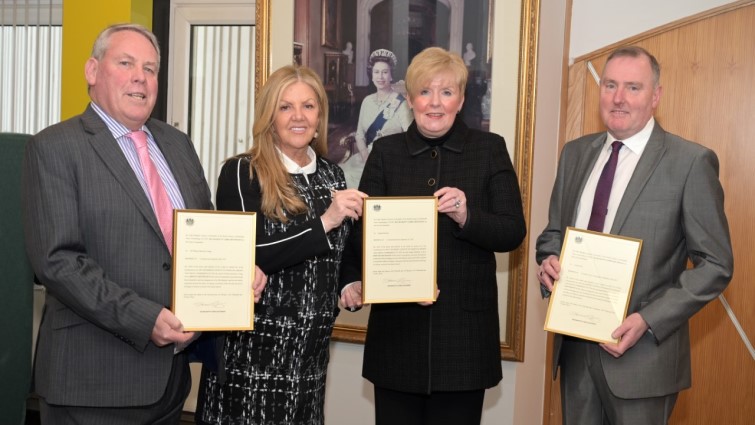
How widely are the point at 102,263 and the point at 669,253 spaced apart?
74.3 inches

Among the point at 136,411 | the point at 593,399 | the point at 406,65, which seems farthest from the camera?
the point at 406,65

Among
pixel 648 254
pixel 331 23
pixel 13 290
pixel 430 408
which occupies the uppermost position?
pixel 331 23

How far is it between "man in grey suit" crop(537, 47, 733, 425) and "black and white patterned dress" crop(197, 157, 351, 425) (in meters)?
0.85

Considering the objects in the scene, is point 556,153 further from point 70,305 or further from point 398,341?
point 70,305

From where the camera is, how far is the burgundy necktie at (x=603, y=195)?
264 cm

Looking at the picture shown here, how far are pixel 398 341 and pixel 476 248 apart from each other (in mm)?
445

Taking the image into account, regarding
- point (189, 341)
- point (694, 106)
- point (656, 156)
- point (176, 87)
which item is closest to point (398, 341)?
point (189, 341)

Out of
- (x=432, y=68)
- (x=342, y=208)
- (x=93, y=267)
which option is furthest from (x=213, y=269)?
(x=432, y=68)

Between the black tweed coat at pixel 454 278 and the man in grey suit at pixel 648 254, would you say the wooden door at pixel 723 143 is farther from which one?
the black tweed coat at pixel 454 278

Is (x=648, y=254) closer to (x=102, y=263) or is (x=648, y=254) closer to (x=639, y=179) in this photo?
(x=639, y=179)

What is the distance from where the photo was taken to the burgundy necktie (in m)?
2.64

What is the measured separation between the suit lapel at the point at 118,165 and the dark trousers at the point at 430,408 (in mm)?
1042

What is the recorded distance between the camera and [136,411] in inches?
94.6

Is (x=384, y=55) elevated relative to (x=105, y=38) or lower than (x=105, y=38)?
elevated
